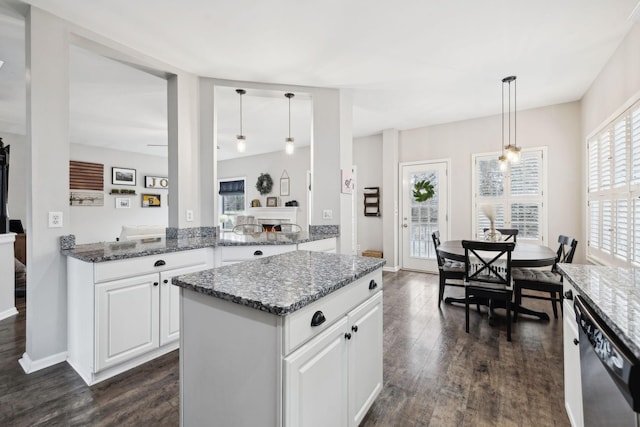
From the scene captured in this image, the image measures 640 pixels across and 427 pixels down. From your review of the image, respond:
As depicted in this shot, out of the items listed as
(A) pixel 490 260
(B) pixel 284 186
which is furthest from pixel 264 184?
(A) pixel 490 260

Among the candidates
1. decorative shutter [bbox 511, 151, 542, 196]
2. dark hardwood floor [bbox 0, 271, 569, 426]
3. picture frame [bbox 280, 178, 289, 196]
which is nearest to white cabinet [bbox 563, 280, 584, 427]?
dark hardwood floor [bbox 0, 271, 569, 426]

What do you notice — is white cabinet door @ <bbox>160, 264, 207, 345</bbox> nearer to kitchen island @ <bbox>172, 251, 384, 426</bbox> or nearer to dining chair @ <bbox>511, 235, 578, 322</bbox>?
kitchen island @ <bbox>172, 251, 384, 426</bbox>

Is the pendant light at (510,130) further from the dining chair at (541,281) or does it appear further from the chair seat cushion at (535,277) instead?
the chair seat cushion at (535,277)

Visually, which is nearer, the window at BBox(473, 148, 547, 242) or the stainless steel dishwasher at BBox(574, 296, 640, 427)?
the stainless steel dishwasher at BBox(574, 296, 640, 427)

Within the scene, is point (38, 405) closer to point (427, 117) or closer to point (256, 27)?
point (256, 27)

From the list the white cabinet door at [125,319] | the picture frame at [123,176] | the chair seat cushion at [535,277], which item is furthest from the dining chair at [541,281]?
the picture frame at [123,176]

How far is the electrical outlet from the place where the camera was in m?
2.12

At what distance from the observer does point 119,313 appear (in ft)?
6.66

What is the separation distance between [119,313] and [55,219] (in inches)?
33.9

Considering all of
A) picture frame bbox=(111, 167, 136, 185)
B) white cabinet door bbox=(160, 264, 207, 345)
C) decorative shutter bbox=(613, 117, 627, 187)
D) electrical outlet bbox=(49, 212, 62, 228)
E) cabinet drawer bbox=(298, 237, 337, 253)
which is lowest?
white cabinet door bbox=(160, 264, 207, 345)

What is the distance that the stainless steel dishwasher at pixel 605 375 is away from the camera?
745mm

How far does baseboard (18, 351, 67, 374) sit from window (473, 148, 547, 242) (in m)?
5.06

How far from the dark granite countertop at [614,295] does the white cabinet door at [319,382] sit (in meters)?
0.91

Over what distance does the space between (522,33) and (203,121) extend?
3029mm
